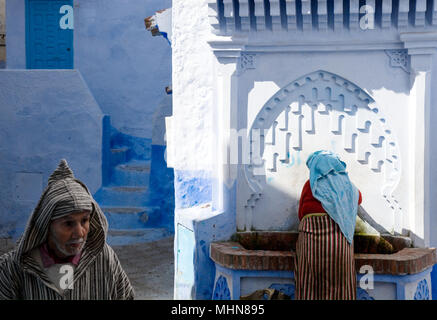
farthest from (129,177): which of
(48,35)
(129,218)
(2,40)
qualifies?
(2,40)

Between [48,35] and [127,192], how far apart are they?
11.1 ft

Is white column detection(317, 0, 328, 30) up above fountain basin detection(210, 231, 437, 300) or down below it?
above

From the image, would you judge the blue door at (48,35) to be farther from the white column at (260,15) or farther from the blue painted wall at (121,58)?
the white column at (260,15)

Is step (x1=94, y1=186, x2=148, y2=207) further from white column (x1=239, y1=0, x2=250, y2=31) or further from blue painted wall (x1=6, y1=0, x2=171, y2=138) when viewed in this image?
white column (x1=239, y1=0, x2=250, y2=31)

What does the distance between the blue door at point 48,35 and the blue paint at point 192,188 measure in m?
6.03

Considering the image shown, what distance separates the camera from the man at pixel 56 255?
2.12 m

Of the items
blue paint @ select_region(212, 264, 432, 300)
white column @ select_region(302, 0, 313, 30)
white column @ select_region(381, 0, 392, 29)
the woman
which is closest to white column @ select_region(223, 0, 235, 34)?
white column @ select_region(302, 0, 313, 30)

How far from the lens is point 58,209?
84.2 inches

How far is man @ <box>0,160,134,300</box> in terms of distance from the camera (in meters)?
2.12

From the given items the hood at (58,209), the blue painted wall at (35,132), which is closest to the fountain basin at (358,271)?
the hood at (58,209)

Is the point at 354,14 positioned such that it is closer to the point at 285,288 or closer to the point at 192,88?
the point at 192,88

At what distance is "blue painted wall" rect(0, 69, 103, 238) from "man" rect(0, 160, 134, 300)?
642 centimetres

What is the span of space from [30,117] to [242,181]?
5359 mm
